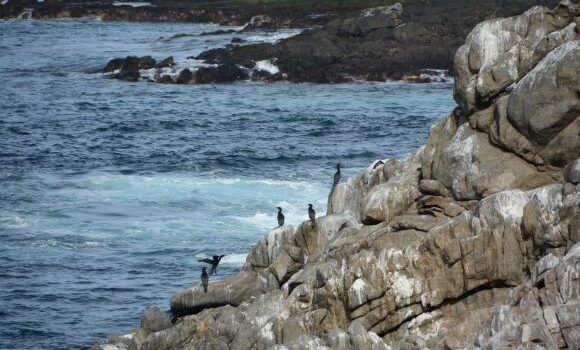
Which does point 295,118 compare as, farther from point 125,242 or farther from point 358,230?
point 358,230

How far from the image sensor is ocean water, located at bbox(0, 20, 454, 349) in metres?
37.7

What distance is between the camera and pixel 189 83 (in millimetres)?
78688

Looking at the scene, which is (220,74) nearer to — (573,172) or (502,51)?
(502,51)

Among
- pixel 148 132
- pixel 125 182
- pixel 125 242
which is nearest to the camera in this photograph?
pixel 125 242

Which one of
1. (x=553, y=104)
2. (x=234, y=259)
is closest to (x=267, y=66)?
(x=234, y=259)

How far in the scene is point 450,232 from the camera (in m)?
24.6

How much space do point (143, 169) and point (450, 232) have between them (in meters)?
31.3

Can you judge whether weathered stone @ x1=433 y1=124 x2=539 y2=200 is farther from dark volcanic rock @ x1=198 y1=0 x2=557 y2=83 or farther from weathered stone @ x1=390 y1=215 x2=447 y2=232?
dark volcanic rock @ x1=198 y1=0 x2=557 y2=83

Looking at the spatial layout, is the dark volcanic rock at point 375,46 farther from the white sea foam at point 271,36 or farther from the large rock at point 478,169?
the large rock at point 478,169

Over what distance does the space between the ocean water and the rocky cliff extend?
7991mm

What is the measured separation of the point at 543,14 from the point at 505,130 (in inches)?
128

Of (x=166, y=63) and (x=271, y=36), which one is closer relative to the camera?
(x=166, y=63)

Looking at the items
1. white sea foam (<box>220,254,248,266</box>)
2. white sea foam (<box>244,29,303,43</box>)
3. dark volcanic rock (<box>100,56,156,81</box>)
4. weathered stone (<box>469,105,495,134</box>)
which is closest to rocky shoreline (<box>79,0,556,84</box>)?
dark volcanic rock (<box>100,56,156,81</box>)

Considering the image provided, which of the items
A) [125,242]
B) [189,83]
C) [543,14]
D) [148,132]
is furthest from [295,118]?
[543,14]
